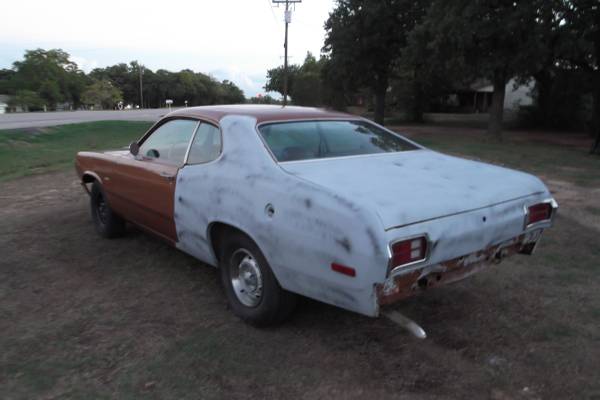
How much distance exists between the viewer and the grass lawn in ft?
36.6

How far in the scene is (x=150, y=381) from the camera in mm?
2781

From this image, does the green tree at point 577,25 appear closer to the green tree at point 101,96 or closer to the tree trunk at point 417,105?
the tree trunk at point 417,105

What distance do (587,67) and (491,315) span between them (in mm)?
21420

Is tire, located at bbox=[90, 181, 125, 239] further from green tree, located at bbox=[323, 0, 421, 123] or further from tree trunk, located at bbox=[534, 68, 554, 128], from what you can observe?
tree trunk, located at bbox=[534, 68, 554, 128]

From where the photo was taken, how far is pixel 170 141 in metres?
4.37

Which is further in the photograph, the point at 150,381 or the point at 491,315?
the point at 491,315

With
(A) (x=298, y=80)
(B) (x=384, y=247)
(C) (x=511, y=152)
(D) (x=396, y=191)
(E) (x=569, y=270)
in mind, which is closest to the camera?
(B) (x=384, y=247)

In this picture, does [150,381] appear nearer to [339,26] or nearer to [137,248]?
[137,248]

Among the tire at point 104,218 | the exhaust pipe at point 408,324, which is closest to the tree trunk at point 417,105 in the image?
the tire at point 104,218

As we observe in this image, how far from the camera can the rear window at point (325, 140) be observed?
11.3 ft

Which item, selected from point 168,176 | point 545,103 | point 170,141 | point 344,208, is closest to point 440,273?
point 344,208

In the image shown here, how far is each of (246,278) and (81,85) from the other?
10064 centimetres

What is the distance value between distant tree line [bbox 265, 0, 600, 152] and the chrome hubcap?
14.1 meters

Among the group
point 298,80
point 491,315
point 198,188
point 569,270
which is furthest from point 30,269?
point 298,80
